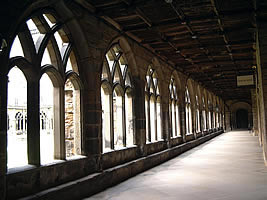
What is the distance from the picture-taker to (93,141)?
4902mm

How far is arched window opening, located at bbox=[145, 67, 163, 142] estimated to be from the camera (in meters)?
7.94

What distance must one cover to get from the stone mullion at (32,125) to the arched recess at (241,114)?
2845 cm

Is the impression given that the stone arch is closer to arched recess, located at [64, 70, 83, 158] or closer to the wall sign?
arched recess, located at [64, 70, 83, 158]

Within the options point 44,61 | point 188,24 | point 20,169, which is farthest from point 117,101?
point 20,169

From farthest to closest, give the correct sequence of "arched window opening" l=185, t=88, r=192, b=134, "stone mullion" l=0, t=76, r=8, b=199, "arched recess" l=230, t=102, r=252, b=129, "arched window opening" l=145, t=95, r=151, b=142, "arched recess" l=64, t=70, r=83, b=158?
"arched recess" l=230, t=102, r=252, b=129
"arched window opening" l=185, t=88, r=192, b=134
"arched window opening" l=145, t=95, r=151, b=142
"arched recess" l=64, t=70, r=83, b=158
"stone mullion" l=0, t=76, r=8, b=199

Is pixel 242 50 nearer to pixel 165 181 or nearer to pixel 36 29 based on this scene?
pixel 165 181

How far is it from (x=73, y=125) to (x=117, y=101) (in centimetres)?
181

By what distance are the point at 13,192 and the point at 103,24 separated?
3.40 meters

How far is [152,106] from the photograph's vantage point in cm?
870

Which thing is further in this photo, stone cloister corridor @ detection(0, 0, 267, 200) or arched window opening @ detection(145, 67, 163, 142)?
arched window opening @ detection(145, 67, 163, 142)

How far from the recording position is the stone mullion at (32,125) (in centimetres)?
373

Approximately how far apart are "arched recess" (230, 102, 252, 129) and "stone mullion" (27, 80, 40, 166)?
2845 cm

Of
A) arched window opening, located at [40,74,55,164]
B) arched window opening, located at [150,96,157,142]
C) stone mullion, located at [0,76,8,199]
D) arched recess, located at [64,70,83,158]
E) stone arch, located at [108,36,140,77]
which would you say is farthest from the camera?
arched window opening, located at [150,96,157,142]

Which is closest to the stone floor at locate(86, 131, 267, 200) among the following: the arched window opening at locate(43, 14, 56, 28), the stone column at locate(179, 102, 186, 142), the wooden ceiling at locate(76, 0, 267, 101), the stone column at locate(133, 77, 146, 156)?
the stone column at locate(133, 77, 146, 156)
